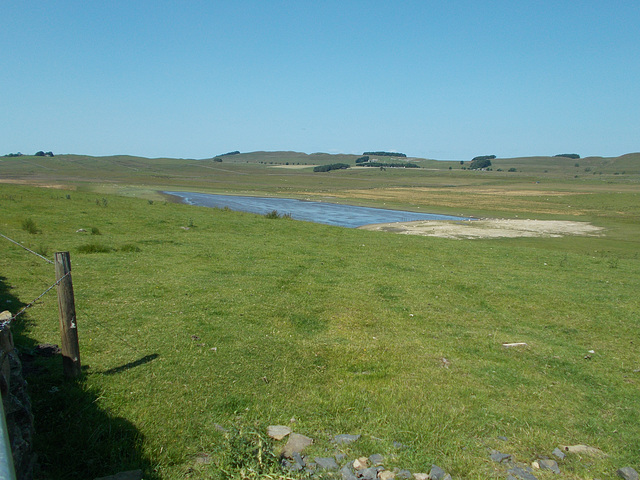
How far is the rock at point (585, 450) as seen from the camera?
5.88m

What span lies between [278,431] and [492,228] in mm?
37465

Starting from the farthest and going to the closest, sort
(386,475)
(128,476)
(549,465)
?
(549,465), (386,475), (128,476)

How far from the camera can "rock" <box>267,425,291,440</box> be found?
579 centimetres

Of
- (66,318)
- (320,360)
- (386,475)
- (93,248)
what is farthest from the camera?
(93,248)

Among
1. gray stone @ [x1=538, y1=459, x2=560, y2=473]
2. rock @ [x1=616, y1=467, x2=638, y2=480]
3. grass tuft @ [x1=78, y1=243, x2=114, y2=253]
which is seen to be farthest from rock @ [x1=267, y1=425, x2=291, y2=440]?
grass tuft @ [x1=78, y1=243, x2=114, y2=253]

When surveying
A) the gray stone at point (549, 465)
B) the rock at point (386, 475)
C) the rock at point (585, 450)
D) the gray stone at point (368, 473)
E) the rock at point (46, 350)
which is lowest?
the rock at point (585, 450)

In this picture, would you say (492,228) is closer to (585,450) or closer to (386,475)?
(585,450)

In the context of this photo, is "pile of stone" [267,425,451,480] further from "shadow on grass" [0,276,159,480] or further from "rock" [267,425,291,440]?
"shadow on grass" [0,276,159,480]

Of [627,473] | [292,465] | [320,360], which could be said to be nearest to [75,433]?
[292,465]

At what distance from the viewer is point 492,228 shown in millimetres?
39812

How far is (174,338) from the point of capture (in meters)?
8.55

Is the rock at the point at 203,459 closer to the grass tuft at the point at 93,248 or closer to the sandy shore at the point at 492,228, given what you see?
the grass tuft at the point at 93,248

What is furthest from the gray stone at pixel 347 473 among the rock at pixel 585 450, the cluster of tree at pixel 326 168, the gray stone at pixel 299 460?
the cluster of tree at pixel 326 168

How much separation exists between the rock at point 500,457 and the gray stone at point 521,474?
16cm
